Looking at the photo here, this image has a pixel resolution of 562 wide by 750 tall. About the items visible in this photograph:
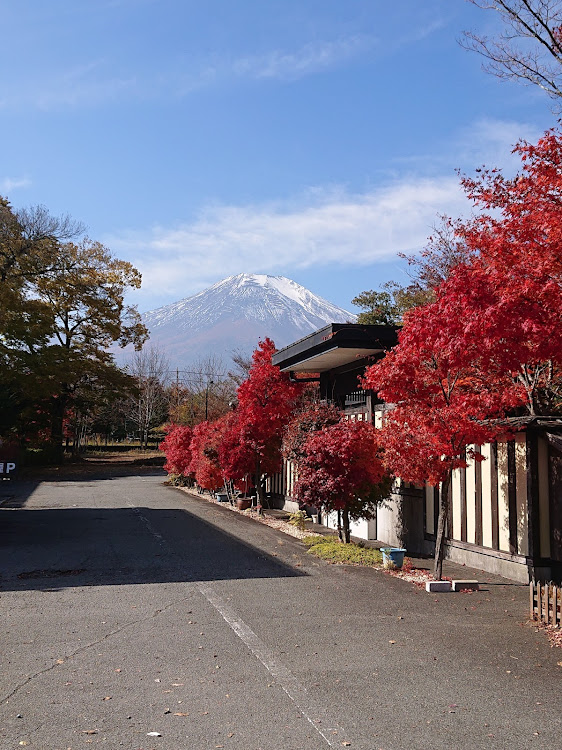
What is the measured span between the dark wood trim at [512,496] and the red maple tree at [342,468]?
242 centimetres

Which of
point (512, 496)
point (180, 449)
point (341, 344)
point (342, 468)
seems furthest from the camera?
point (180, 449)

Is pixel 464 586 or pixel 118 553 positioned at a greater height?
pixel 464 586

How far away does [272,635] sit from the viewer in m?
6.77

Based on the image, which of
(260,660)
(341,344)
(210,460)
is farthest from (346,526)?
(210,460)

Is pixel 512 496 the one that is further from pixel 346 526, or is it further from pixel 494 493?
pixel 346 526

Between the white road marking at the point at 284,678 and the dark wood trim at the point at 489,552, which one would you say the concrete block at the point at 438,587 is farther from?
the white road marking at the point at 284,678

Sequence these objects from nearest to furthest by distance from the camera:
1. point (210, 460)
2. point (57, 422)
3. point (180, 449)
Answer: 1. point (210, 460)
2. point (180, 449)
3. point (57, 422)

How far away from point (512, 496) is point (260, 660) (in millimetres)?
5140

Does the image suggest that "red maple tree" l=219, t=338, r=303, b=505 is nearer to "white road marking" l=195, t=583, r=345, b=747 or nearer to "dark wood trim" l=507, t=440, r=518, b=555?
"dark wood trim" l=507, t=440, r=518, b=555

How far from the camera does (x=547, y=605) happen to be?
23.4ft

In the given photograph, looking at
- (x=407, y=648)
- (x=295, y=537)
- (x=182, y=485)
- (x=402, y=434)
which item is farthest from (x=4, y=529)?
(x=182, y=485)

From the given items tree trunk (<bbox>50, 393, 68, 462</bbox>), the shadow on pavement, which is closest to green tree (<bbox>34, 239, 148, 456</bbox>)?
tree trunk (<bbox>50, 393, 68, 462</bbox>)

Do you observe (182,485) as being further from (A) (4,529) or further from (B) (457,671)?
(B) (457,671)

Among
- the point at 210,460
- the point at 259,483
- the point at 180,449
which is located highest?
the point at 180,449
